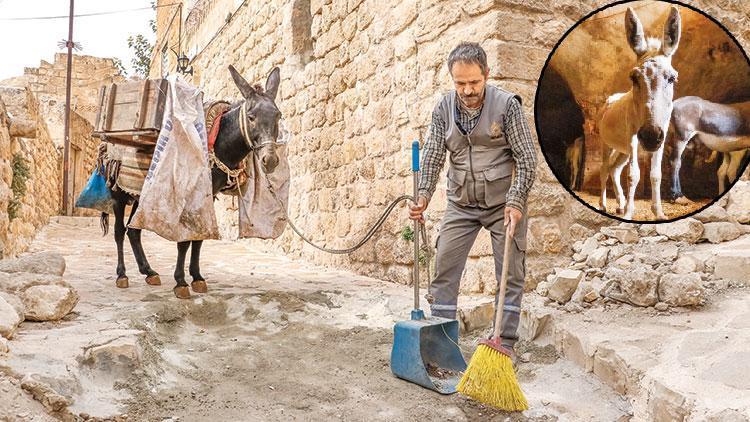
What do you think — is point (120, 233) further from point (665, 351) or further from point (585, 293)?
point (665, 351)

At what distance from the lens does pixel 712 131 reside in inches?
146

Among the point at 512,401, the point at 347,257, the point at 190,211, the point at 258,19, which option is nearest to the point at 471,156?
the point at 512,401

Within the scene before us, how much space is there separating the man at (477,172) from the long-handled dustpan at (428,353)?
20cm

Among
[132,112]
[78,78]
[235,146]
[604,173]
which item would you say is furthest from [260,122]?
[78,78]

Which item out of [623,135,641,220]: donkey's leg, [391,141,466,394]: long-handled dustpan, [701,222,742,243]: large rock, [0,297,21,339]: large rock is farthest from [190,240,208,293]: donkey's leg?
[701,222,742,243]: large rock

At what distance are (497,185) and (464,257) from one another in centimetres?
43

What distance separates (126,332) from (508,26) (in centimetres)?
305

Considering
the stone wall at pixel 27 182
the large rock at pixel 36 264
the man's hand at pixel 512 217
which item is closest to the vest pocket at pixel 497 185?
the man's hand at pixel 512 217

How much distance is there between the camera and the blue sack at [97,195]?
464 centimetres

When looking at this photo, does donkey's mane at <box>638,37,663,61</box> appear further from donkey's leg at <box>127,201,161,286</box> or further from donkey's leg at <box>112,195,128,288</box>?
donkey's leg at <box>112,195,128,288</box>

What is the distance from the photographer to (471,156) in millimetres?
2873

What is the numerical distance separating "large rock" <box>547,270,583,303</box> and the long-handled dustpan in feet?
3.07

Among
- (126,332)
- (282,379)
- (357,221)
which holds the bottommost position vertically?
(282,379)

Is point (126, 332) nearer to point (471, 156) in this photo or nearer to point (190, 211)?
point (190, 211)
